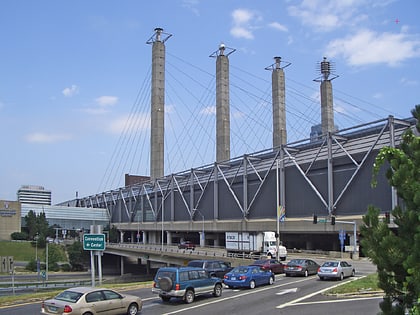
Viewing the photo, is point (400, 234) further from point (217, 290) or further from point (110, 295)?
point (217, 290)

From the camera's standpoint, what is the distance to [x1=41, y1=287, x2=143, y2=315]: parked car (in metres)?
18.4

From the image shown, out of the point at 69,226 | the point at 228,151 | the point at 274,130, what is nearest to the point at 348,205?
the point at 228,151

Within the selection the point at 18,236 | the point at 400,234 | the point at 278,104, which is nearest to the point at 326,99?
the point at 278,104

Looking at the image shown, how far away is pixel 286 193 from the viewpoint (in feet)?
299

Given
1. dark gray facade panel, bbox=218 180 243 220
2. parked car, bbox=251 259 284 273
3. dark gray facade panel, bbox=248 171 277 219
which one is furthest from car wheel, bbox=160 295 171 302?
dark gray facade panel, bbox=218 180 243 220

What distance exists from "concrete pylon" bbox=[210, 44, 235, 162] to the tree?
113 metres

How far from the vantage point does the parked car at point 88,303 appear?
60.4ft

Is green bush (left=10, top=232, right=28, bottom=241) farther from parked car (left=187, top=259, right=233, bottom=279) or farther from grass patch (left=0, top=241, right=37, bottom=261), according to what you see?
parked car (left=187, top=259, right=233, bottom=279)

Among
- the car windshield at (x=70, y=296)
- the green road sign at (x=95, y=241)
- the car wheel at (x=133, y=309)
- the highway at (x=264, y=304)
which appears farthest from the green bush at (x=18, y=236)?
the car windshield at (x=70, y=296)

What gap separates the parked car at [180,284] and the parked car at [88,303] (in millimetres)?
3529

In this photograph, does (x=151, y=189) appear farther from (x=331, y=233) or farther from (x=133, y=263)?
(x=331, y=233)

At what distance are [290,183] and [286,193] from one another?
6.75 feet

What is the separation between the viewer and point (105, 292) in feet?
66.1

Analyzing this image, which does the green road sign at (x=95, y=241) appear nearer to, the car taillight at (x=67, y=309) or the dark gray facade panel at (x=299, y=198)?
the car taillight at (x=67, y=309)
